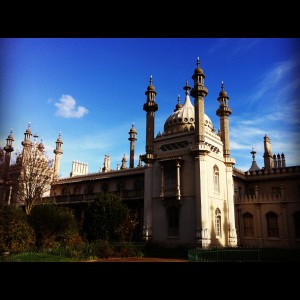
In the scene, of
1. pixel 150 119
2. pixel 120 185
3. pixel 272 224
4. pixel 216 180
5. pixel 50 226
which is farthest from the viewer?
pixel 120 185

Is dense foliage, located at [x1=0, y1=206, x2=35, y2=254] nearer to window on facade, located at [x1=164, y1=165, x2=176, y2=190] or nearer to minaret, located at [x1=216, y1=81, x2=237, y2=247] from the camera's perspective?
window on facade, located at [x1=164, y1=165, x2=176, y2=190]

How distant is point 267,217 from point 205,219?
7.55 m

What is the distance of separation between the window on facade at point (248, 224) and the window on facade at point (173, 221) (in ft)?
24.9

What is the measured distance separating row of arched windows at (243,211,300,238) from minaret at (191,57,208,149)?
30.8ft

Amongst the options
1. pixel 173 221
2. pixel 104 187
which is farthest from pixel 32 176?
pixel 173 221

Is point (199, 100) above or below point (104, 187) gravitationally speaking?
above

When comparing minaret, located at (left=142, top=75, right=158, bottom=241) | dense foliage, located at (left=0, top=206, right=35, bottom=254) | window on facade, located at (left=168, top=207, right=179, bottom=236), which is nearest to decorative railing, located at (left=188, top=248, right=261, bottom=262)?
window on facade, located at (left=168, top=207, right=179, bottom=236)

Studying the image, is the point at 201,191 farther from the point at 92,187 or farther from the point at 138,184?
the point at 92,187

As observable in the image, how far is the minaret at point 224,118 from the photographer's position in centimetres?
2955

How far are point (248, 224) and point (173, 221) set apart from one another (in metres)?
7.94

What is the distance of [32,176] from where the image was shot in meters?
34.8
